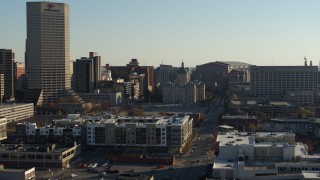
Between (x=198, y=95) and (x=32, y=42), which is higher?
(x=32, y=42)

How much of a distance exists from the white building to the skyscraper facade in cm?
4144

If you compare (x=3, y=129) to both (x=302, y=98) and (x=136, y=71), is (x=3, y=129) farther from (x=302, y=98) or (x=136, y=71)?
(x=136, y=71)

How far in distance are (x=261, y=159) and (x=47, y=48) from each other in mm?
45915

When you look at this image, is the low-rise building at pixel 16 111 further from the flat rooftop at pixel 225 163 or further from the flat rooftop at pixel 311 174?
the flat rooftop at pixel 311 174

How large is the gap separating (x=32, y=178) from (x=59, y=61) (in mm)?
42989

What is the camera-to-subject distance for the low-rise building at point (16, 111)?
5232cm

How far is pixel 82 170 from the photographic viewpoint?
30781 mm

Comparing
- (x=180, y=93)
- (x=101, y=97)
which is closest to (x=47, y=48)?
(x=101, y=97)

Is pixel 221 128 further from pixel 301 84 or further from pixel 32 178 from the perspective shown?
pixel 301 84

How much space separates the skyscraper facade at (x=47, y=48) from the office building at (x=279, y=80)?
26356 mm

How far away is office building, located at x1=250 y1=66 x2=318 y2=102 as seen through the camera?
75.1 metres

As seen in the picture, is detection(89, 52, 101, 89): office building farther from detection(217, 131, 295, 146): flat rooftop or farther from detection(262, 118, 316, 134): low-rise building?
detection(217, 131, 295, 146): flat rooftop

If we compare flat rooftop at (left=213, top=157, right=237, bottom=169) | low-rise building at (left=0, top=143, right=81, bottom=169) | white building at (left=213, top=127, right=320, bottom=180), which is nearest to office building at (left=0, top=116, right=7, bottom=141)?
low-rise building at (left=0, top=143, right=81, bottom=169)

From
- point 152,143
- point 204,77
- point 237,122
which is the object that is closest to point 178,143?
point 152,143
